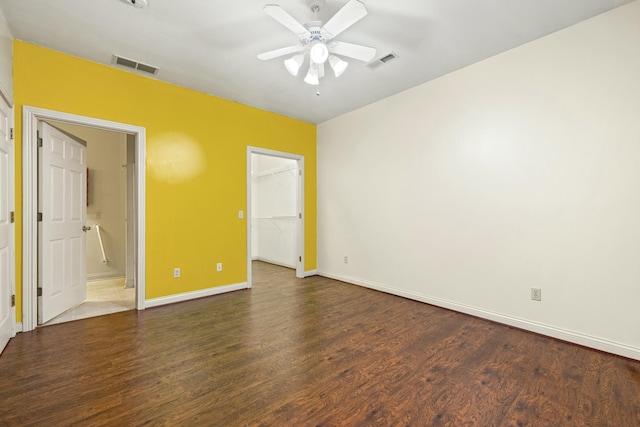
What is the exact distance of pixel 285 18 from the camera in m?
1.94

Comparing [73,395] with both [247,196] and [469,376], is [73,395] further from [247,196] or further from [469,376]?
[247,196]

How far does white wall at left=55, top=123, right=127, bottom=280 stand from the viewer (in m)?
4.78

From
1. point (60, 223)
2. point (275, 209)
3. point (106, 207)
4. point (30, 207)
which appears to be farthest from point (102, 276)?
point (275, 209)

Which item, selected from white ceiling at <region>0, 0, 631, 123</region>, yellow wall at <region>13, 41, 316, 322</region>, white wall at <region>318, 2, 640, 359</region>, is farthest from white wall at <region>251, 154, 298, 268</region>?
white ceiling at <region>0, 0, 631, 123</region>

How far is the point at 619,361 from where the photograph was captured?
7.11 feet

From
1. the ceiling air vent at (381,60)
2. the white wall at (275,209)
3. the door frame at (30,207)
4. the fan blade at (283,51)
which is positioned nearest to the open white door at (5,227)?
the door frame at (30,207)

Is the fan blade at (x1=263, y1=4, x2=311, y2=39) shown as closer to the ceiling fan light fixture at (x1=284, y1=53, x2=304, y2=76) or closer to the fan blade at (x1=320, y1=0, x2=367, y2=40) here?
the fan blade at (x1=320, y1=0, x2=367, y2=40)

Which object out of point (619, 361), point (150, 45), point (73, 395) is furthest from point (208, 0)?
point (619, 361)

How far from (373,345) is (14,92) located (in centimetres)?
398

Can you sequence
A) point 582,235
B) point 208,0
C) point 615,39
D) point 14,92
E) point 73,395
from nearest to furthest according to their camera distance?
point 73,395 → point 208,0 → point 615,39 → point 582,235 → point 14,92

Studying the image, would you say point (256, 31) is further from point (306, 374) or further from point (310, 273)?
point (310, 273)

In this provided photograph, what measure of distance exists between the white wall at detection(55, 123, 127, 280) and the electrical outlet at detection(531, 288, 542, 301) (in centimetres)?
581

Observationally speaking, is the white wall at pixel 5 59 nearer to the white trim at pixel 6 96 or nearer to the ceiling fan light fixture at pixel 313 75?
the white trim at pixel 6 96

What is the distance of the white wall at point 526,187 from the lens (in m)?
2.28
